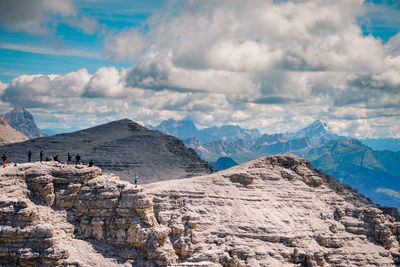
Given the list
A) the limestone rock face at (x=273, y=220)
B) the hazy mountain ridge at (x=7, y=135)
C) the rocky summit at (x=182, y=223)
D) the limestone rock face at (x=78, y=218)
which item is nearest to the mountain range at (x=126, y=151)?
the limestone rock face at (x=273, y=220)

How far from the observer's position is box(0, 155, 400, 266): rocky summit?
54.4 metres

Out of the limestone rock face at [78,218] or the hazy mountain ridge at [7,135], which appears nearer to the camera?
the limestone rock face at [78,218]

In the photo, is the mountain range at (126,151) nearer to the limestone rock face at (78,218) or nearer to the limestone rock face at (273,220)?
the limestone rock face at (273,220)

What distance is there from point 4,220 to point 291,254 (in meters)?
36.3

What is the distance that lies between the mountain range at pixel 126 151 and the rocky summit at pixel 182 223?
23656 millimetres

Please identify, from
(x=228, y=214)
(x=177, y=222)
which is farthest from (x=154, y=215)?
(x=228, y=214)

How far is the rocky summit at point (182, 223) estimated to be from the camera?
54.4m

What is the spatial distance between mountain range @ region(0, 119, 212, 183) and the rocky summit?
77.6ft

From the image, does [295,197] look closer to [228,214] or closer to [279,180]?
[279,180]

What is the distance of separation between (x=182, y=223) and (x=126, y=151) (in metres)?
43.4

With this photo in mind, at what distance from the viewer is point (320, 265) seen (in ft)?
206

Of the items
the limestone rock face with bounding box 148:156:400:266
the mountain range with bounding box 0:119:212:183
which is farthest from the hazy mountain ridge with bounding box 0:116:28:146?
the limestone rock face with bounding box 148:156:400:266

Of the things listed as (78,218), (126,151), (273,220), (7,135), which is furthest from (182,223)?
(7,135)

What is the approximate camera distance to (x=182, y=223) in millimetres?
62125
